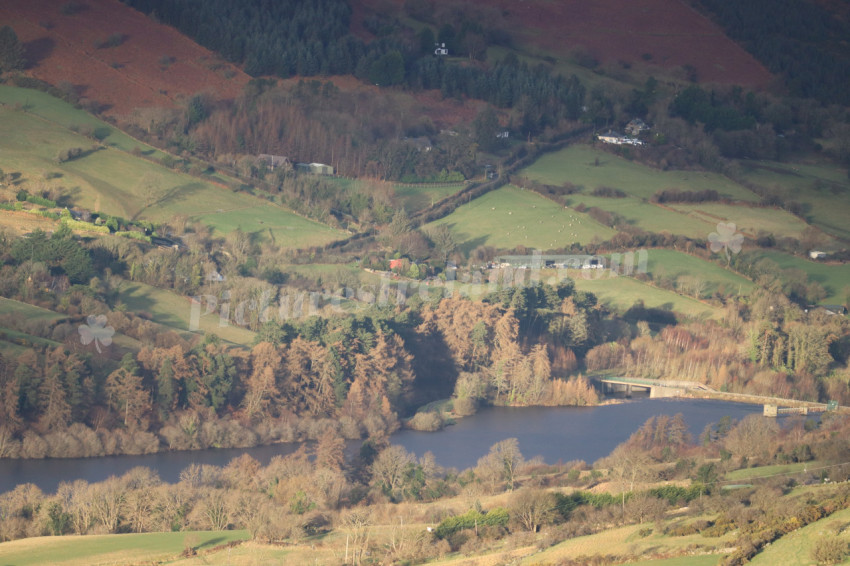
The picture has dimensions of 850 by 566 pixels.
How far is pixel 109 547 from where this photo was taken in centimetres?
3569

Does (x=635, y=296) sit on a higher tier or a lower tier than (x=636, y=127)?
lower

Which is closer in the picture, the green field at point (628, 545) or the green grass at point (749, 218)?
the green field at point (628, 545)

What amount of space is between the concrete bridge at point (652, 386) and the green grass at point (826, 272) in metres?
10.1

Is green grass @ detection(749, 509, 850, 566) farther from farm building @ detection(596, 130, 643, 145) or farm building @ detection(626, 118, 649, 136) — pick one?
farm building @ detection(626, 118, 649, 136)

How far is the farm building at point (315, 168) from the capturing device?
247ft

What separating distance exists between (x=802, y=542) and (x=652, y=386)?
86.6 feet

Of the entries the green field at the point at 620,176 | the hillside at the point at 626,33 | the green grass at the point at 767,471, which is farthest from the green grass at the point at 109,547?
the hillside at the point at 626,33

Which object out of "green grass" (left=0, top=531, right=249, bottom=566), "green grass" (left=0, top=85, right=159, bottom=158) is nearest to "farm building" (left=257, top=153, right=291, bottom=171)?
"green grass" (left=0, top=85, right=159, bottom=158)

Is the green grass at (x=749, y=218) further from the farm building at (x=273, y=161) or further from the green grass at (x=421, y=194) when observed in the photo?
the farm building at (x=273, y=161)

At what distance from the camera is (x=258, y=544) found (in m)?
36.0

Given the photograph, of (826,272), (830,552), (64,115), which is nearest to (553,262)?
(826,272)

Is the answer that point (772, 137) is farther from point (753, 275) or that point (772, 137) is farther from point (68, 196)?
point (68, 196)

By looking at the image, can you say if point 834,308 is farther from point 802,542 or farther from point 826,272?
point 802,542

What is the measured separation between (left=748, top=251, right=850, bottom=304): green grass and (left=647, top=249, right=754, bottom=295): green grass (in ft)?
9.41
